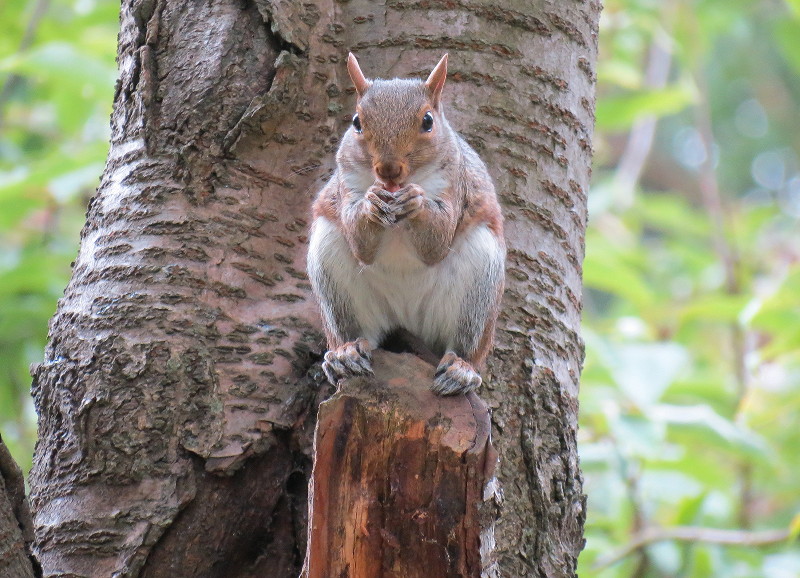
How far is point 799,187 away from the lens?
669cm

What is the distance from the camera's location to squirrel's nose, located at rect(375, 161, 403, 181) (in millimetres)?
1906

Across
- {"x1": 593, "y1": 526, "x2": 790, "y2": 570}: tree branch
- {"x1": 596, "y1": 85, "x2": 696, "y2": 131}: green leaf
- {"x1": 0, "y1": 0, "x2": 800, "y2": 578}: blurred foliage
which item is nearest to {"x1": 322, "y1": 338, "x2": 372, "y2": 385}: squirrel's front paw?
{"x1": 0, "y1": 0, "x2": 800, "y2": 578}: blurred foliage

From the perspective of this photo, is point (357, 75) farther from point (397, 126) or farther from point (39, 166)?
point (39, 166)

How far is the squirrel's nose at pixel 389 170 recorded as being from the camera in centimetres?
191

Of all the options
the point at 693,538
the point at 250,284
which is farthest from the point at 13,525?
the point at 693,538

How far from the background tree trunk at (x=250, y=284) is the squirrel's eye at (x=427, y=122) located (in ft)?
0.84

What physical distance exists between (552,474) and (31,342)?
1716 mm

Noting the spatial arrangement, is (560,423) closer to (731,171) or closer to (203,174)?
(203,174)

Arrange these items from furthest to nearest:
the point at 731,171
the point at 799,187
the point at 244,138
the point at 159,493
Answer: the point at 731,171 < the point at 799,187 < the point at 244,138 < the point at 159,493

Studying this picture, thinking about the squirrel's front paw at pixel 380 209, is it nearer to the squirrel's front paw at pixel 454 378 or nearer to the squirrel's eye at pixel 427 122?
the squirrel's eye at pixel 427 122

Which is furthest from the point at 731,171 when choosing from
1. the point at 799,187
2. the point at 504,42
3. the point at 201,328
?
the point at 201,328

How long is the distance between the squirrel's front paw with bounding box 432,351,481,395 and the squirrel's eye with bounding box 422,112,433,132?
48 cm

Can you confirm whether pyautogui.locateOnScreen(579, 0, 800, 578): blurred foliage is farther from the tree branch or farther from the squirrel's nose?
the squirrel's nose

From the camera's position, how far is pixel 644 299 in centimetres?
330
